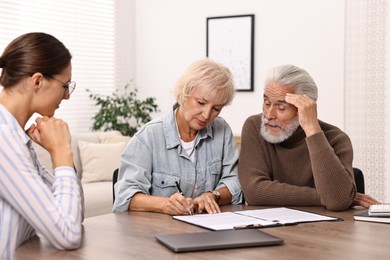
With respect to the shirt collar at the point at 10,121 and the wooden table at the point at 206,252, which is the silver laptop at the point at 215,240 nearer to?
the wooden table at the point at 206,252

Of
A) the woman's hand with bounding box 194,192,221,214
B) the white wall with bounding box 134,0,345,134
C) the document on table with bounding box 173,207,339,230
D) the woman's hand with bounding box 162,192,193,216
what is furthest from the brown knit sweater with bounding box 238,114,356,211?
the white wall with bounding box 134,0,345,134

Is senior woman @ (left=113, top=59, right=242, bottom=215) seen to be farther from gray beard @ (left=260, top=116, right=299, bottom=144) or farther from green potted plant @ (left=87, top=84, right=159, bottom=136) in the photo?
green potted plant @ (left=87, top=84, right=159, bottom=136)

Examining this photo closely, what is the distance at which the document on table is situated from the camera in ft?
6.27

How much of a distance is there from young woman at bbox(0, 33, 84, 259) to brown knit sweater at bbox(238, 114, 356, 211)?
0.90 m

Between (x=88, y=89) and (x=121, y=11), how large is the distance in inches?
37.9

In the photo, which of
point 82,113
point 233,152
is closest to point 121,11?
point 82,113

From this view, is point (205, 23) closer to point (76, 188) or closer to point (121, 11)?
point (121, 11)

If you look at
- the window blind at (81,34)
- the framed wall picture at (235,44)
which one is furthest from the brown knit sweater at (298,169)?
the window blind at (81,34)

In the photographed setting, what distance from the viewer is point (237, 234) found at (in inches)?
68.4

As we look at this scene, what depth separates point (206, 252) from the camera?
5.24 ft

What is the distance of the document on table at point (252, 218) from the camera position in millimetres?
1910

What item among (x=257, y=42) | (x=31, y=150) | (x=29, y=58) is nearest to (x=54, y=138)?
(x=31, y=150)

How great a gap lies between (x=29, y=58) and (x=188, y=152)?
0.98 meters

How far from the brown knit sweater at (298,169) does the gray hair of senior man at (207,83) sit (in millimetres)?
248
